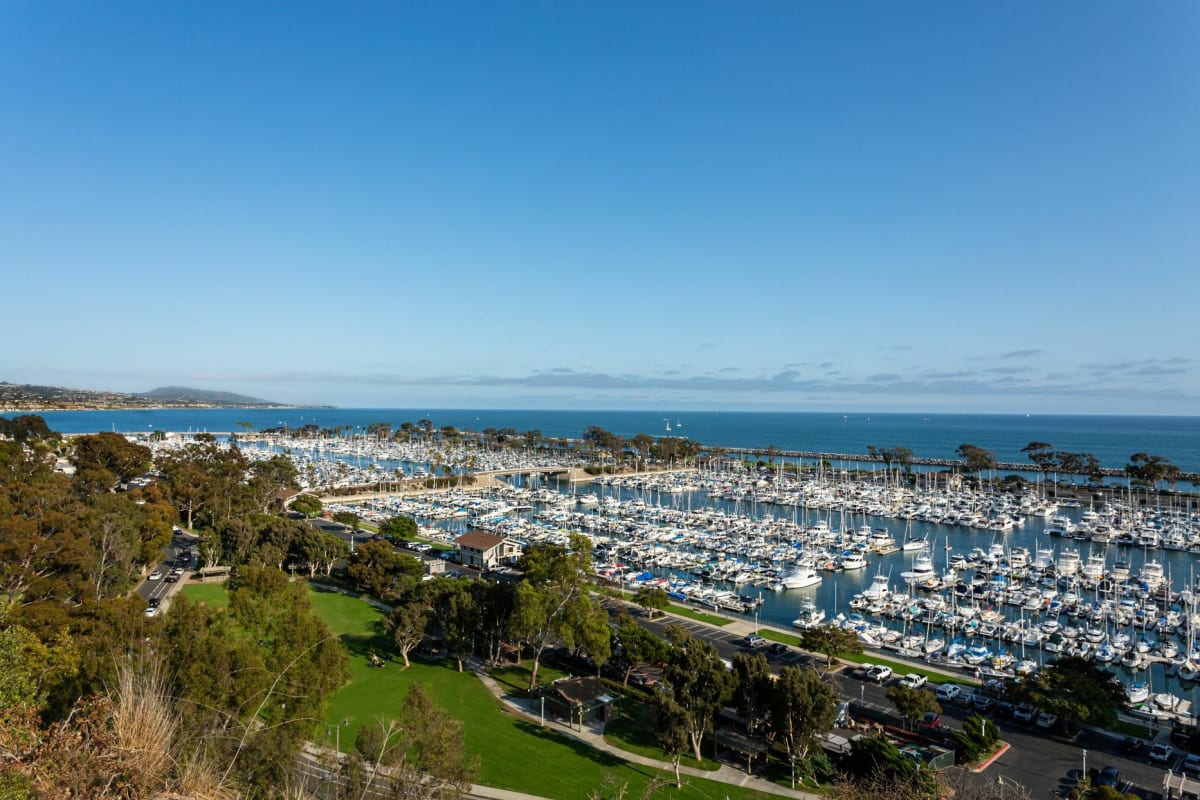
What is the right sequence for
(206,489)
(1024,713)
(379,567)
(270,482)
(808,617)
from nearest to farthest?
(1024,713), (379,567), (808,617), (206,489), (270,482)

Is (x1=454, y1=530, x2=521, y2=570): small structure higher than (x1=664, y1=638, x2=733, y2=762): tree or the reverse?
the reverse

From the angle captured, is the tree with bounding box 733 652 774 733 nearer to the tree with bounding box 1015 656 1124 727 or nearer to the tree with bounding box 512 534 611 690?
the tree with bounding box 512 534 611 690

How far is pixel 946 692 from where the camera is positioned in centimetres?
2906

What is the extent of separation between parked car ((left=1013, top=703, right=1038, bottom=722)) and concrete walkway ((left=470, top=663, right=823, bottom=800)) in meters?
11.9

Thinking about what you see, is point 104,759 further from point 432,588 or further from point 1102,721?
point 1102,721

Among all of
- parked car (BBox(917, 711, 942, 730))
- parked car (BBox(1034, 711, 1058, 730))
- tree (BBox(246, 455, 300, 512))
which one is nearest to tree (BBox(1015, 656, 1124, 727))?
parked car (BBox(1034, 711, 1058, 730))

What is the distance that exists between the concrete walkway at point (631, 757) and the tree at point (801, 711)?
4.49 ft

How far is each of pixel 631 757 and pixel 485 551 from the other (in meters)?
27.5

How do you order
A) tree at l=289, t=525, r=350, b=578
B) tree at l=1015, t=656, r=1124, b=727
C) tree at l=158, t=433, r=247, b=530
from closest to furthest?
tree at l=1015, t=656, r=1124, b=727 → tree at l=289, t=525, r=350, b=578 → tree at l=158, t=433, r=247, b=530

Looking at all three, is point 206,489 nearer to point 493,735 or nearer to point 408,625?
point 408,625

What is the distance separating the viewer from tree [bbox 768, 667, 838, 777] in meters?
21.7

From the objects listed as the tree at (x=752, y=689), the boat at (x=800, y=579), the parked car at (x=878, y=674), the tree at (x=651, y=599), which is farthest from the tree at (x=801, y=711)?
the boat at (x=800, y=579)

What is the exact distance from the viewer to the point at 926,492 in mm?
90062

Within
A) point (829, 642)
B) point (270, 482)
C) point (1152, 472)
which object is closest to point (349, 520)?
point (270, 482)
